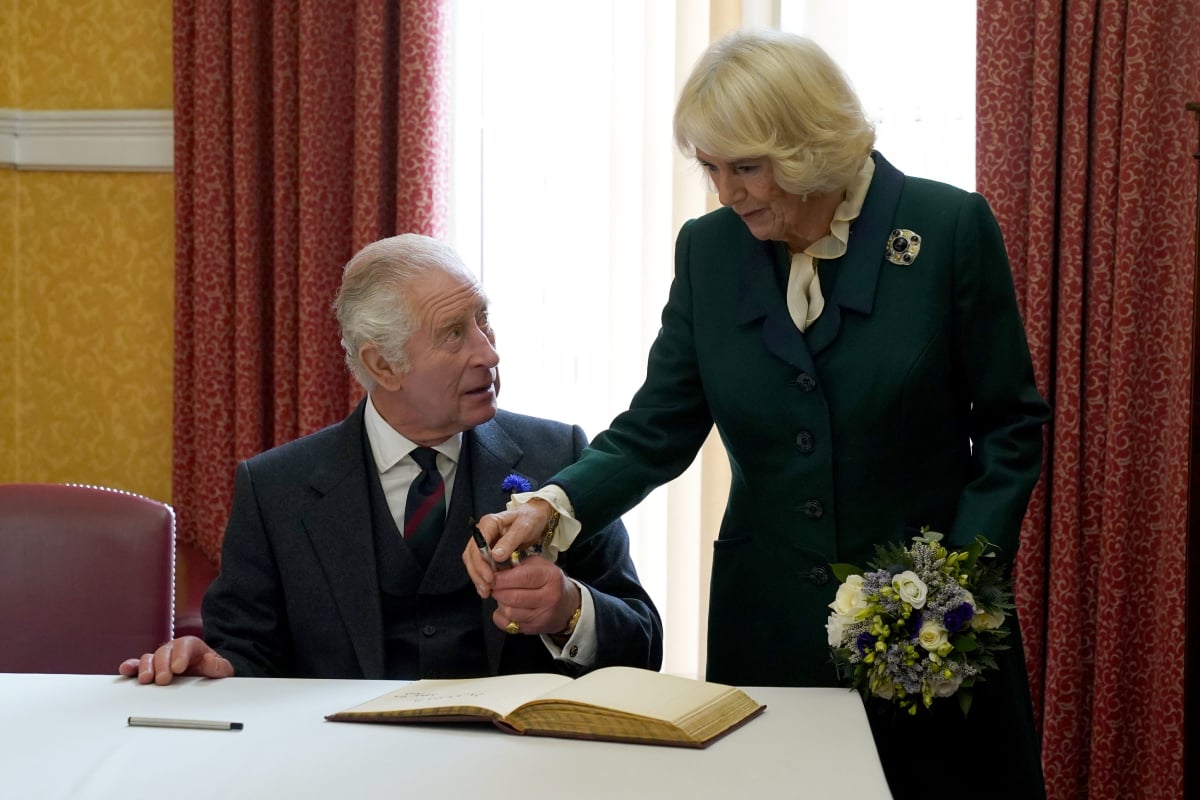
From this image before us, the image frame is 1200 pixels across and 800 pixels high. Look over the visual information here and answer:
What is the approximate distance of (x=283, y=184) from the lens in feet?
12.5

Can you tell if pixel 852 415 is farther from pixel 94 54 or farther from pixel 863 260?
pixel 94 54

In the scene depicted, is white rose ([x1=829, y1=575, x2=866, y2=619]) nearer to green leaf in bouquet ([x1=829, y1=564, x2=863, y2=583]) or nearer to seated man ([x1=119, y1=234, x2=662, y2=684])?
green leaf in bouquet ([x1=829, y1=564, x2=863, y2=583])

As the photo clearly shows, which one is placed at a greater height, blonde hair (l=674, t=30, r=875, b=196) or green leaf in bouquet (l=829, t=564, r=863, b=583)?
blonde hair (l=674, t=30, r=875, b=196)

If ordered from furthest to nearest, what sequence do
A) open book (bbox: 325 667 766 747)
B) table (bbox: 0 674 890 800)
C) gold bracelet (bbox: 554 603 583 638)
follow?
gold bracelet (bbox: 554 603 583 638), open book (bbox: 325 667 766 747), table (bbox: 0 674 890 800)

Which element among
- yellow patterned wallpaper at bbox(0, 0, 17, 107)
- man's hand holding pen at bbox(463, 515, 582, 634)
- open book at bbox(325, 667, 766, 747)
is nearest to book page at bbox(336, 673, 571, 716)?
open book at bbox(325, 667, 766, 747)

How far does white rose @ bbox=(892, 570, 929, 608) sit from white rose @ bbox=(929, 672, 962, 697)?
9 cm

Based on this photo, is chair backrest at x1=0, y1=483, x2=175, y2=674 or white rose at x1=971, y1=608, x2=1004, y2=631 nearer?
white rose at x1=971, y1=608, x2=1004, y2=631

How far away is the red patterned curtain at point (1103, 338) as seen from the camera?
10.5 ft

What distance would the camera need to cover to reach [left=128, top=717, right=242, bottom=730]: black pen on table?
1689mm

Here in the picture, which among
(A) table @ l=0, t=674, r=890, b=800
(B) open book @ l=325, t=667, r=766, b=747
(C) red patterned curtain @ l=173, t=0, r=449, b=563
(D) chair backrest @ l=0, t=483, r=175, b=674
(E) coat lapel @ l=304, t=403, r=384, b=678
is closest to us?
(A) table @ l=0, t=674, r=890, b=800

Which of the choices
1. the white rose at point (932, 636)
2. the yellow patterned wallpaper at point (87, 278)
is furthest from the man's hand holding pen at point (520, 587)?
the yellow patterned wallpaper at point (87, 278)

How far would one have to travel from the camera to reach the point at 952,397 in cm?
198

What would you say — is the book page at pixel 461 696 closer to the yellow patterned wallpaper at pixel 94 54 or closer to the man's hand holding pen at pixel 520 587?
the man's hand holding pen at pixel 520 587

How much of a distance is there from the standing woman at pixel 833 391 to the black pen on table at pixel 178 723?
15.8 inches
